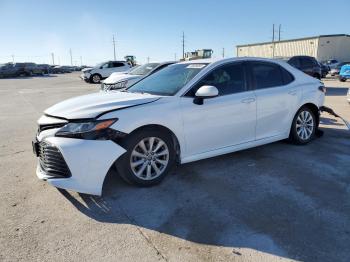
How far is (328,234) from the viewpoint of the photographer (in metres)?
2.96

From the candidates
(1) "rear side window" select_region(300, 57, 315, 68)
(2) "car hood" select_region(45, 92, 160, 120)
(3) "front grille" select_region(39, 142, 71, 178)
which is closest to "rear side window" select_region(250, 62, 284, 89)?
(2) "car hood" select_region(45, 92, 160, 120)

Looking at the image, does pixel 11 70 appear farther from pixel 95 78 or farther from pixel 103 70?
pixel 103 70

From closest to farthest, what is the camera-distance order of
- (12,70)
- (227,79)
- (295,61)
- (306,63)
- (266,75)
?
(227,79)
(266,75)
(295,61)
(306,63)
(12,70)

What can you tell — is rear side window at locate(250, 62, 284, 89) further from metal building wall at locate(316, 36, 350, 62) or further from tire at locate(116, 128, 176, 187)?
metal building wall at locate(316, 36, 350, 62)

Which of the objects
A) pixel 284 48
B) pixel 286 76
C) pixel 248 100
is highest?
pixel 284 48

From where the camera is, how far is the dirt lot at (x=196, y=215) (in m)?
2.76

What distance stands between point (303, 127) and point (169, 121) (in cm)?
294

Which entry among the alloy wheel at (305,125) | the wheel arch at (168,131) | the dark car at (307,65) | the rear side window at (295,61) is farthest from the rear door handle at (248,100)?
the dark car at (307,65)

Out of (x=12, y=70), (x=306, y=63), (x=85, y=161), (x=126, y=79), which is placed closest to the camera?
(x=85, y=161)

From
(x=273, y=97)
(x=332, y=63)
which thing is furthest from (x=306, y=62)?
(x=332, y=63)

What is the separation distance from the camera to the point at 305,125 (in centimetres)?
579

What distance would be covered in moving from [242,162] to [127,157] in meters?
1.97

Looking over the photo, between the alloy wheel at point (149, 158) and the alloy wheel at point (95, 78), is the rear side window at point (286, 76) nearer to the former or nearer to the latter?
the alloy wheel at point (149, 158)

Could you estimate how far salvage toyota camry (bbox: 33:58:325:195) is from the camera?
3.54 meters
